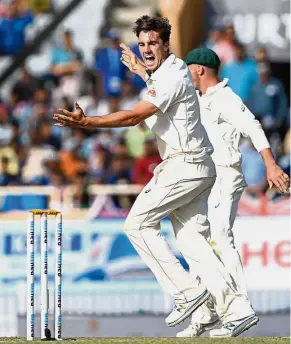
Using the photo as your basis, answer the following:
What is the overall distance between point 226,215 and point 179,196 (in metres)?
1.18

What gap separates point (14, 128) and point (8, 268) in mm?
3437

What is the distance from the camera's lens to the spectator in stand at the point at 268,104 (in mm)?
14992

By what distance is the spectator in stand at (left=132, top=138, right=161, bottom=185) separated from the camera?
14031mm

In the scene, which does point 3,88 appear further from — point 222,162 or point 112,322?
point 222,162

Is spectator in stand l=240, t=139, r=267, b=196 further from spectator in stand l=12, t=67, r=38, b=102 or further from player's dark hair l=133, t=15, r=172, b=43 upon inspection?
player's dark hair l=133, t=15, r=172, b=43

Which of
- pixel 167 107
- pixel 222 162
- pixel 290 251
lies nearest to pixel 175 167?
pixel 167 107

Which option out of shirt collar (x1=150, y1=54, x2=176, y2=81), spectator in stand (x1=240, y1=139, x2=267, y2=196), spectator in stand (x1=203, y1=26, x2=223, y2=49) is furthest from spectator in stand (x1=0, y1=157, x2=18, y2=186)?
shirt collar (x1=150, y1=54, x2=176, y2=81)

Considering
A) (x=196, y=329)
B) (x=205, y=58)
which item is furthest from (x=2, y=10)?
(x=196, y=329)

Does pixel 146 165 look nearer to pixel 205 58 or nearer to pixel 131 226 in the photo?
pixel 205 58

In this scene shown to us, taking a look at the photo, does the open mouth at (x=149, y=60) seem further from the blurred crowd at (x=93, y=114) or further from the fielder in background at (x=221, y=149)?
the blurred crowd at (x=93, y=114)

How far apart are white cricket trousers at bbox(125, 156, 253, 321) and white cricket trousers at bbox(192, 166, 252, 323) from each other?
2.99 ft

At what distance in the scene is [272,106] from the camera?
49.4ft

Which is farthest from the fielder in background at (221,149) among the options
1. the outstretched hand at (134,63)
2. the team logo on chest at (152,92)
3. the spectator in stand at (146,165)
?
the spectator in stand at (146,165)

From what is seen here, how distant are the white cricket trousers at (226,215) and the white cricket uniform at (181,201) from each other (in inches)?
35.7
